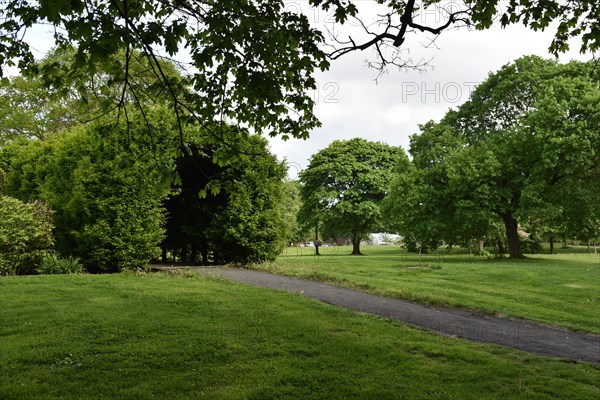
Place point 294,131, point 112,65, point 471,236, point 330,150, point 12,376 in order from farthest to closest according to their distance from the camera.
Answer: point 330,150 → point 471,236 → point 294,131 → point 112,65 → point 12,376

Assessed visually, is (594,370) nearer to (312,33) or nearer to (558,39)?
(558,39)

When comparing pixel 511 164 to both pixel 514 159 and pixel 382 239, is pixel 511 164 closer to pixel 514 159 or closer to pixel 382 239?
pixel 514 159

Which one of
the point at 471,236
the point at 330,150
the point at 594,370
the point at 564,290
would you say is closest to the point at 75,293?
the point at 594,370

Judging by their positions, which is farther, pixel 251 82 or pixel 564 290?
pixel 564 290

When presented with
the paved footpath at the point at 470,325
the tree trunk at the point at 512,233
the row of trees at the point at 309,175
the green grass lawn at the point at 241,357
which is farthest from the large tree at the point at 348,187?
the green grass lawn at the point at 241,357

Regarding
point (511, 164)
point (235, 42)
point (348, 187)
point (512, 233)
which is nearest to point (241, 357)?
point (235, 42)

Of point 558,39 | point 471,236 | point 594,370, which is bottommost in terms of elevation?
point 594,370

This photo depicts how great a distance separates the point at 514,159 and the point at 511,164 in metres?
0.56

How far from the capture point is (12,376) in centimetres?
489

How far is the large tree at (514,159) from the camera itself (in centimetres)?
2238

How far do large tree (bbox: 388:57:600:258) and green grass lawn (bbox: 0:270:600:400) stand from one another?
60.0 feet

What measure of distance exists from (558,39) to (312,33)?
432cm

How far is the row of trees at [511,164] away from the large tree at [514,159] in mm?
56

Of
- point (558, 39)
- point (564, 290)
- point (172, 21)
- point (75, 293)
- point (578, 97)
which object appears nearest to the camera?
point (172, 21)
